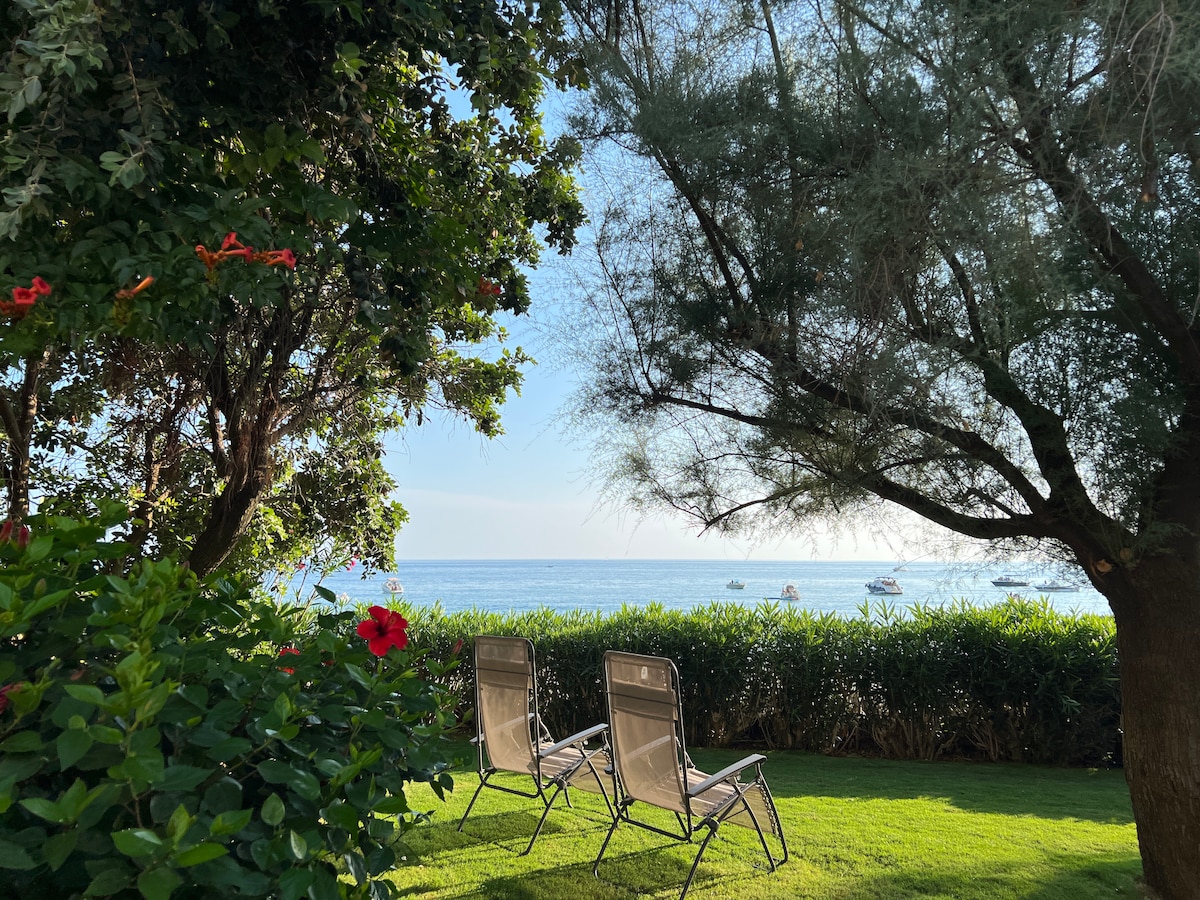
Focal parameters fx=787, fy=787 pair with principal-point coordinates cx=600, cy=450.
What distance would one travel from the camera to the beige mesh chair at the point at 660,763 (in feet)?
11.6

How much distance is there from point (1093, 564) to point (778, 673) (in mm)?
4004

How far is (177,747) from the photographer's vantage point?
38.6 inches

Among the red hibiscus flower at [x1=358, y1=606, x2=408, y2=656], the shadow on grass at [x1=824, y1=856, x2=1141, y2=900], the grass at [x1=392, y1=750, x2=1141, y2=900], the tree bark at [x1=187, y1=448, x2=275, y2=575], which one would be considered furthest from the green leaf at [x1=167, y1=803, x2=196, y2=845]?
the tree bark at [x1=187, y1=448, x2=275, y2=575]

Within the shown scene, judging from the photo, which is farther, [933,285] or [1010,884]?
[1010,884]

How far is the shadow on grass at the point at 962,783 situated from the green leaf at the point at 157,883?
489 cm

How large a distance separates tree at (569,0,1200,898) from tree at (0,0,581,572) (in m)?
0.61

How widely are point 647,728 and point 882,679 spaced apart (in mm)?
3712

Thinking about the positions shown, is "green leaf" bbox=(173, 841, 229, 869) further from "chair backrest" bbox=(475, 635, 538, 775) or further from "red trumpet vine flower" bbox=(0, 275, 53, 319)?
"chair backrest" bbox=(475, 635, 538, 775)

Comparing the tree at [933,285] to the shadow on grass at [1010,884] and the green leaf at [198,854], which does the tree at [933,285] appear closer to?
the shadow on grass at [1010,884]

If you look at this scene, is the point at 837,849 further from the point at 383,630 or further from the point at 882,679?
the point at 383,630

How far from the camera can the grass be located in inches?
137

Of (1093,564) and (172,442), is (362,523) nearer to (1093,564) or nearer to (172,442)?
(172,442)

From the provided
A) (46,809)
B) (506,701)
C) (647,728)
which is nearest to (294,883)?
(46,809)

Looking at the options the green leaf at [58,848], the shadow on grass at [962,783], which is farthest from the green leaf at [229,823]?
the shadow on grass at [962,783]
